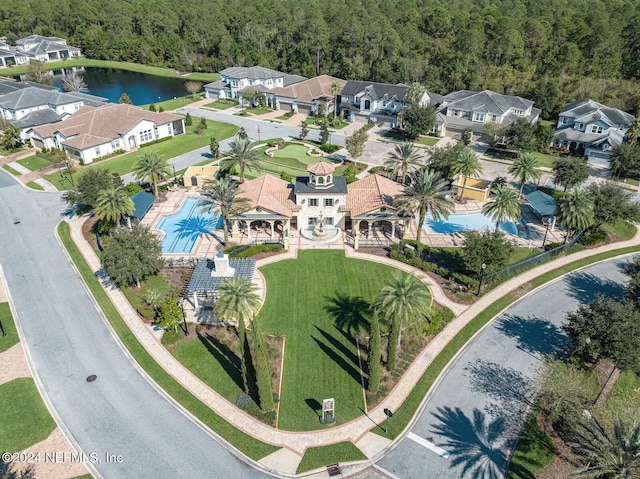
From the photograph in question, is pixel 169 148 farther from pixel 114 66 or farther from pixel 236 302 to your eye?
pixel 114 66

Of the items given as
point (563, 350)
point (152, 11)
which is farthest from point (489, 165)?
point (152, 11)

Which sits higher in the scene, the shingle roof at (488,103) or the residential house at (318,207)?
the shingle roof at (488,103)

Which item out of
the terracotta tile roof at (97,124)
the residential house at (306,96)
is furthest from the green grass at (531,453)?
the residential house at (306,96)

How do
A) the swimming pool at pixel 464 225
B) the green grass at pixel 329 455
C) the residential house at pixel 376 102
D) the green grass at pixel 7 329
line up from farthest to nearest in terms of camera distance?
1. the residential house at pixel 376 102
2. the swimming pool at pixel 464 225
3. the green grass at pixel 7 329
4. the green grass at pixel 329 455

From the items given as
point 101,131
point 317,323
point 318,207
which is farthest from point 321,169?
point 101,131

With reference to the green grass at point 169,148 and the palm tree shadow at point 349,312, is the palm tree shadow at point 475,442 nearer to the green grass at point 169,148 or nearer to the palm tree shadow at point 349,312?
the palm tree shadow at point 349,312
